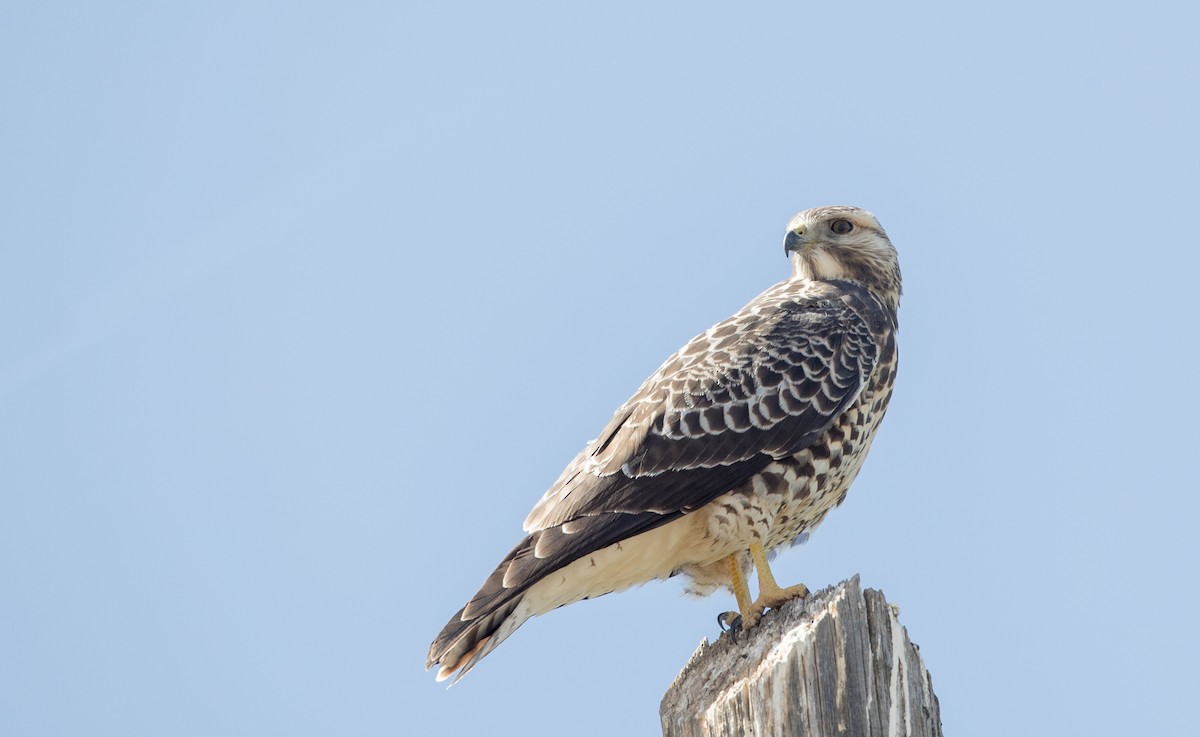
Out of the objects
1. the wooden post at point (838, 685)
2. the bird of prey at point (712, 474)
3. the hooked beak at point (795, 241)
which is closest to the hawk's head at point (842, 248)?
the hooked beak at point (795, 241)

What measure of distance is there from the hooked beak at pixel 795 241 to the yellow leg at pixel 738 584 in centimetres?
228

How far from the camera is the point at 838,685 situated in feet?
14.5

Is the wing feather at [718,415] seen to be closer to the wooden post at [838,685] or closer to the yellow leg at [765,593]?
the yellow leg at [765,593]

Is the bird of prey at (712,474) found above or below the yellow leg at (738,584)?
above

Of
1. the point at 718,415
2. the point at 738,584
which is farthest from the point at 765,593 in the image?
the point at 718,415

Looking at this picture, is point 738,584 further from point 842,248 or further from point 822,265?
point 842,248

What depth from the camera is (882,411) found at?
7527 mm

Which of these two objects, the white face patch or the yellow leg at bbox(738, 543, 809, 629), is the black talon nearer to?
the yellow leg at bbox(738, 543, 809, 629)

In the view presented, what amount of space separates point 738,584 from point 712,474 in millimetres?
651

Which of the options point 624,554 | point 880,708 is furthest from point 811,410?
point 880,708

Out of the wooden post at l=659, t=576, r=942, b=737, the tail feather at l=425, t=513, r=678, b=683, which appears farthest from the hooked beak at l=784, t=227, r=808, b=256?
the wooden post at l=659, t=576, r=942, b=737

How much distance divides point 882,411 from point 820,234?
4.66 ft

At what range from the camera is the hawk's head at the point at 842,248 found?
8.45m

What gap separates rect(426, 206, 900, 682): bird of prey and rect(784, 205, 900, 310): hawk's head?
2.78 ft
